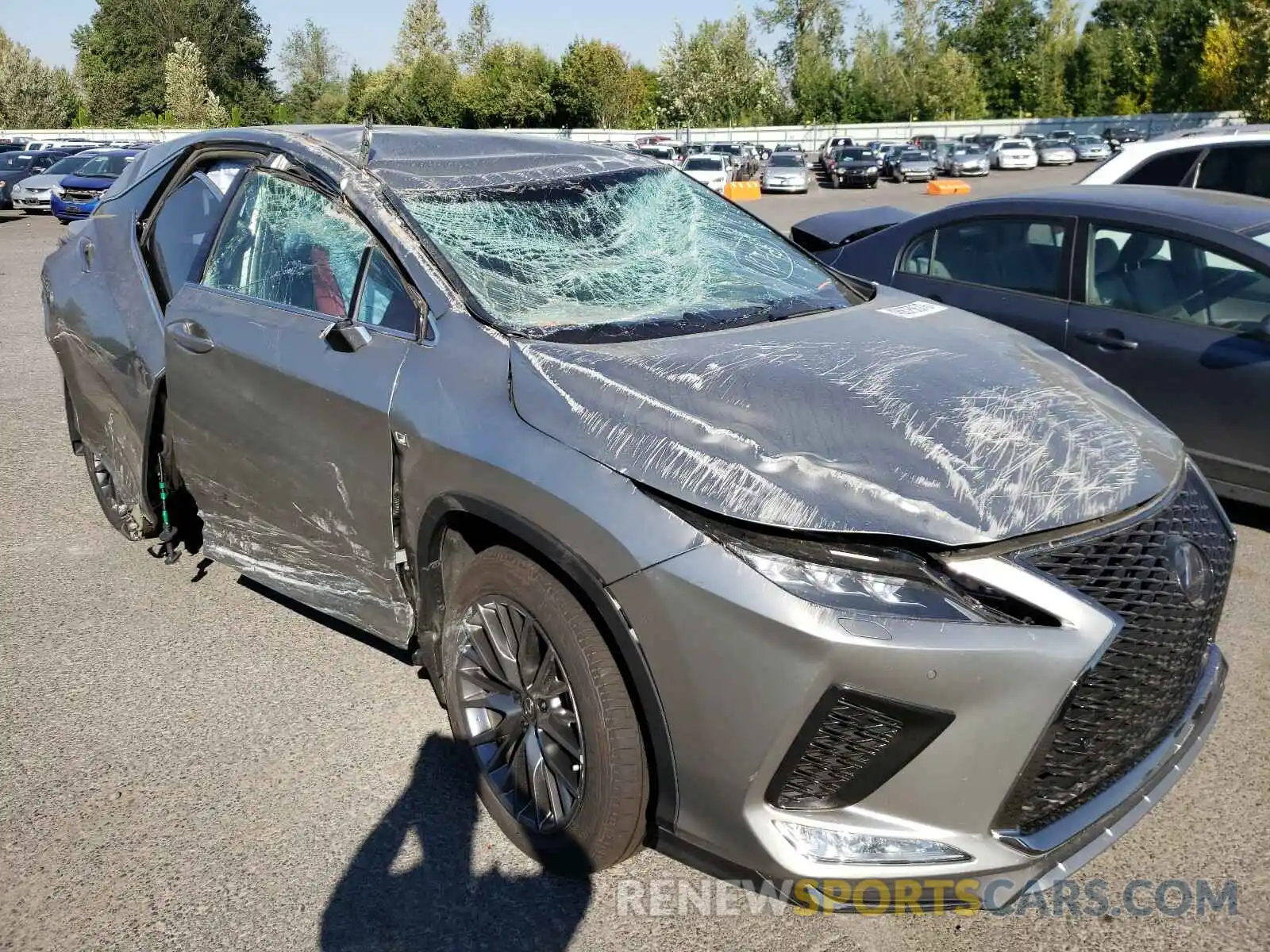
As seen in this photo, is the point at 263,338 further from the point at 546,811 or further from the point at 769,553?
the point at 769,553

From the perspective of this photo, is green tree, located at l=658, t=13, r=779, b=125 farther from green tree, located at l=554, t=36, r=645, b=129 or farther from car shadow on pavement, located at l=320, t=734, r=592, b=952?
car shadow on pavement, located at l=320, t=734, r=592, b=952

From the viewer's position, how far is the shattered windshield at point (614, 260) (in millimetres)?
3088

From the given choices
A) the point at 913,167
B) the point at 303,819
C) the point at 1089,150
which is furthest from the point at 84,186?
the point at 1089,150

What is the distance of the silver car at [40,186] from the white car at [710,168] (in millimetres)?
16023

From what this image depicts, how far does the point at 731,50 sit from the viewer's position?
73000 mm

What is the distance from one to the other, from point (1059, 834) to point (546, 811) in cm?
121

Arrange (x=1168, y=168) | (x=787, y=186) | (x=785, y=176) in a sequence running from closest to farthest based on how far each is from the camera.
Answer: (x=1168, y=168) → (x=787, y=186) → (x=785, y=176)

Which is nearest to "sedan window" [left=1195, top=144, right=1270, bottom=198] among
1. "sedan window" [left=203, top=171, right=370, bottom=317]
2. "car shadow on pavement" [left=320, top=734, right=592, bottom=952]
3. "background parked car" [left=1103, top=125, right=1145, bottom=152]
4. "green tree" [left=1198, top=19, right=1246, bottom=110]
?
"sedan window" [left=203, top=171, right=370, bottom=317]

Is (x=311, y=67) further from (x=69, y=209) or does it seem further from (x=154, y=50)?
(x=69, y=209)

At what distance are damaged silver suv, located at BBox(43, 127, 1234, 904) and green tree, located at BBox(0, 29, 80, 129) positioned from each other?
7794cm

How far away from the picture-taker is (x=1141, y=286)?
5.12 metres

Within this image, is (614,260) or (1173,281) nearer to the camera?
(614,260)

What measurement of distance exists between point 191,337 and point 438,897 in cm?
205

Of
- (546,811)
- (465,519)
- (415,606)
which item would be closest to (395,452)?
(465,519)
